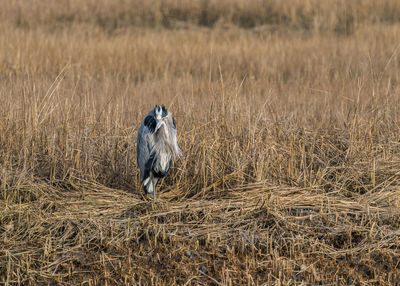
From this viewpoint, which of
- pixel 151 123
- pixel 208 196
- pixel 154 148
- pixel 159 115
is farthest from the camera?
pixel 208 196

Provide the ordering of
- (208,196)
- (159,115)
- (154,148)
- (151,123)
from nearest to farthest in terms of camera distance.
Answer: (159,115), (151,123), (154,148), (208,196)

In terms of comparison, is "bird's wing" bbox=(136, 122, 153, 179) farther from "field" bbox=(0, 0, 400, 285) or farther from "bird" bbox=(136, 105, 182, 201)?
"field" bbox=(0, 0, 400, 285)

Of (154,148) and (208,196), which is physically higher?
(154,148)

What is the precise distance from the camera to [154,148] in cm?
390

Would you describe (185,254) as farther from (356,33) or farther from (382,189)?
(356,33)

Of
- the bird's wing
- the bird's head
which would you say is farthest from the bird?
the bird's head

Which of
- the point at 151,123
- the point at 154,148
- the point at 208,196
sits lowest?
the point at 208,196

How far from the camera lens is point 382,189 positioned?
3.99m

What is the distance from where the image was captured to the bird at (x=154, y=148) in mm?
3838

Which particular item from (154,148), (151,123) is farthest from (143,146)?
(151,123)

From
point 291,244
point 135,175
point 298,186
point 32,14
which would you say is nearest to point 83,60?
point 32,14

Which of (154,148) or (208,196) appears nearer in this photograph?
(154,148)

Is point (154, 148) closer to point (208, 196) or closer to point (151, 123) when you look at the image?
point (151, 123)

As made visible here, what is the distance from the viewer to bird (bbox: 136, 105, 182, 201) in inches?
151
